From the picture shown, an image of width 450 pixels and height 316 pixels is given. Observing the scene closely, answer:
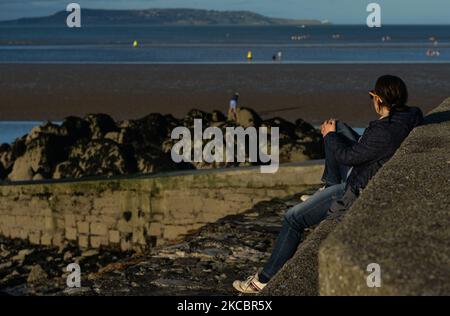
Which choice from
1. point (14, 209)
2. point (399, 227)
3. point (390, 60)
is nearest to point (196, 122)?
point (14, 209)

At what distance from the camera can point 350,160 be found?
5.70 m

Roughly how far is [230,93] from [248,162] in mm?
21946

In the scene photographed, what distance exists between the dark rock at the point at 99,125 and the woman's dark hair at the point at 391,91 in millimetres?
14007

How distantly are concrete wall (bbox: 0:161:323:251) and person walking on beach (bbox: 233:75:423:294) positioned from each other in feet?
14.1

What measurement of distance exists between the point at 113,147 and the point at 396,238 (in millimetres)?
12610

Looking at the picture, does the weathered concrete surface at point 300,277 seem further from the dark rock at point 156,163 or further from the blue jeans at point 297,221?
the dark rock at point 156,163

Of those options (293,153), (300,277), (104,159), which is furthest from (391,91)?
(104,159)

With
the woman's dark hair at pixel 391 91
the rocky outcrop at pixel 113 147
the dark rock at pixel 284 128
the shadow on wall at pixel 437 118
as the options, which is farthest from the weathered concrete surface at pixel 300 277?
the dark rock at pixel 284 128

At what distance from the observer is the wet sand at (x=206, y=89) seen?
103 ft

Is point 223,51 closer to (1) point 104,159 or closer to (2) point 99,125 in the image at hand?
(2) point 99,125

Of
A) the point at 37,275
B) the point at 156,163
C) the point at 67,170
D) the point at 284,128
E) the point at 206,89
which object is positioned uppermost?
the point at 206,89

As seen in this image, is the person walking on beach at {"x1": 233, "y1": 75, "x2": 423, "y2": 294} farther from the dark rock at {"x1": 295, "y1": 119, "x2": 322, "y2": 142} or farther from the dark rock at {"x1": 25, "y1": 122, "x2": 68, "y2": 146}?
the dark rock at {"x1": 25, "y1": 122, "x2": 68, "y2": 146}

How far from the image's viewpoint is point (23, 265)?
11.7m
